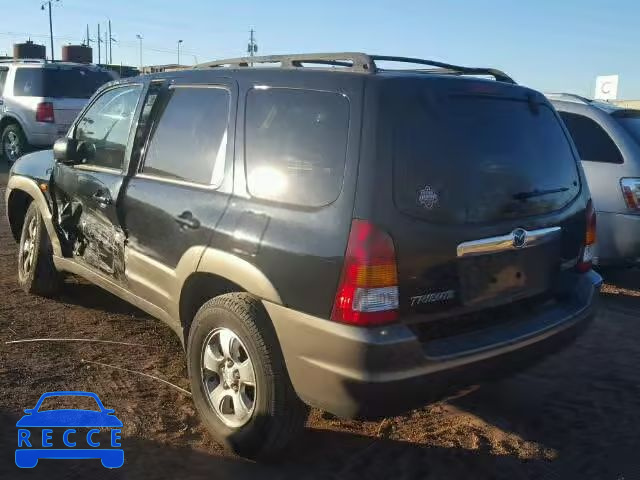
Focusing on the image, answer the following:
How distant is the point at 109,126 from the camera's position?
14.4 ft

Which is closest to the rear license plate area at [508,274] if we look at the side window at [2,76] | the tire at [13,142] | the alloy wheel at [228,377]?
the alloy wheel at [228,377]

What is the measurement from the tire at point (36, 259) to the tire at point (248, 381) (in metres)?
2.27

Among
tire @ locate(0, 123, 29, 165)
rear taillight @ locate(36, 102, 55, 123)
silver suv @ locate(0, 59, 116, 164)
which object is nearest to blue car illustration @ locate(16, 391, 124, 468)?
silver suv @ locate(0, 59, 116, 164)

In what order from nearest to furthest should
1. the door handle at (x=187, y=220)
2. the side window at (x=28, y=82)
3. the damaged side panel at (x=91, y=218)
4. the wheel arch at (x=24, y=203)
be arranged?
the door handle at (x=187, y=220) → the damaged side panel at (x=91, y=218) → the wheel arch at (x=24, y=203) → the side window at (x=28, y=82)

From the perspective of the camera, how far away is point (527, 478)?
9.87 feet

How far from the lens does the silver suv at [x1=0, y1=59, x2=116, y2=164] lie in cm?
1252

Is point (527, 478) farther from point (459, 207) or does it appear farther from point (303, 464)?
point (459, 207)

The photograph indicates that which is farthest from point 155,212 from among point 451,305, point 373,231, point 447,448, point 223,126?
point 447,448

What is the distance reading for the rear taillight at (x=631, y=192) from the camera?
18.2ft

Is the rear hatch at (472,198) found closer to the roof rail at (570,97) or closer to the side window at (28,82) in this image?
the roof rail at (570,97)

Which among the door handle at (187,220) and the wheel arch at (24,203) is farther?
the wheel arch at (24,203)

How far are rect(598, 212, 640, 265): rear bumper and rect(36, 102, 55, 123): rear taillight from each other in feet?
34.1

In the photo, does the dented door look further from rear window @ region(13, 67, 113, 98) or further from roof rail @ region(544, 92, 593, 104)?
rear window @ region(13, 67, 113, 98)

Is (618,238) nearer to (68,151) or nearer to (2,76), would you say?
(68,151)
